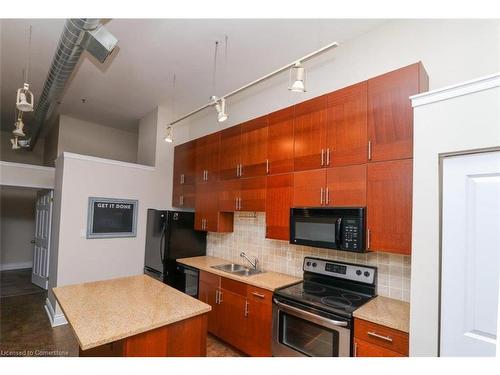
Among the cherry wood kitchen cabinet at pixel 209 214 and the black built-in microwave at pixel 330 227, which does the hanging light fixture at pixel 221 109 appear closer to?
the black built-in microwave at pixel 330 227

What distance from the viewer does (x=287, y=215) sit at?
8.83 feet

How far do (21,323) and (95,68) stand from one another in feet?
11.3

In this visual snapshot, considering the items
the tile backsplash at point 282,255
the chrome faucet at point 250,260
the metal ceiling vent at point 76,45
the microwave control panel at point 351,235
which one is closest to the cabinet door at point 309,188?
the microwave control panel at point 351,235

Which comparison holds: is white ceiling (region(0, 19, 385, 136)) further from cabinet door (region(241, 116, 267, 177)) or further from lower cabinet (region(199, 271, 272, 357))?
lower cabinet (region(199, 271, 272, 357))

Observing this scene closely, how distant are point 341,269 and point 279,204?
33.5 inches

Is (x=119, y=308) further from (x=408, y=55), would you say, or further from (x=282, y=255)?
(x=408, y=55)

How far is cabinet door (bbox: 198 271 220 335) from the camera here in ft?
10.1

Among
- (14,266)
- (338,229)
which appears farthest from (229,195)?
(14,266)

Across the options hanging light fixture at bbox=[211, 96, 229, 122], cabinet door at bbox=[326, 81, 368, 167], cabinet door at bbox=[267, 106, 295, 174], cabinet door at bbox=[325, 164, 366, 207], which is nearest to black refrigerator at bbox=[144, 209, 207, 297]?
cabinet door at bbox=[267, 106, 295, 174]

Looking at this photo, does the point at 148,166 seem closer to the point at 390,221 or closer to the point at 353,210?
the point at 353,210

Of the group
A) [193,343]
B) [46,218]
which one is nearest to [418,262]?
[193,343]

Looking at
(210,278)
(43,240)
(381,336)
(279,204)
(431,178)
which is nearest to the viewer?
(431,178)

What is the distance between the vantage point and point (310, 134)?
2.52 metres
